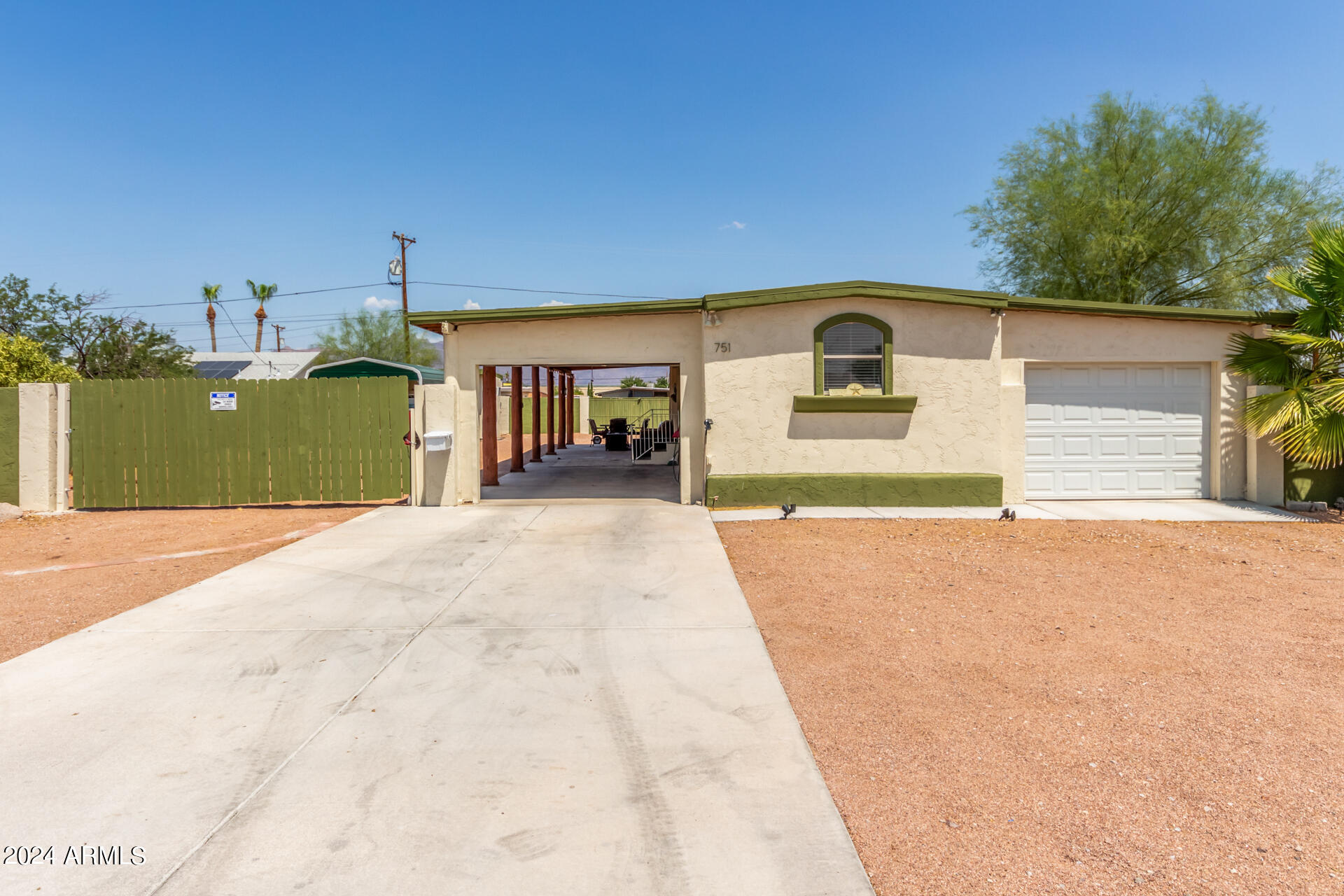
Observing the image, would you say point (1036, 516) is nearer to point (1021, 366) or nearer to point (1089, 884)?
point (1021, 366)

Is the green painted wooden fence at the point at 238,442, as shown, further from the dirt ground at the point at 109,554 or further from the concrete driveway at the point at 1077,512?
the concrete driveway at the point at 1077,512

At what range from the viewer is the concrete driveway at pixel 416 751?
2648mm

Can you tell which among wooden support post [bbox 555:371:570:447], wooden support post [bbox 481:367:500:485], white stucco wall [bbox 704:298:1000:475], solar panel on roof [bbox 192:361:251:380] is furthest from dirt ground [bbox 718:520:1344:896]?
solar panel on roof [bbox 192:361:251:380]

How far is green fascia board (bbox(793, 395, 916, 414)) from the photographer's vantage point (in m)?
10.9

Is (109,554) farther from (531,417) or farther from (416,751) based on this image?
(531,417)

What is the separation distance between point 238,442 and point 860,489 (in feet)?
32.0

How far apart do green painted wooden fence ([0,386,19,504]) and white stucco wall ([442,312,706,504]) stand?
6306 millimetres

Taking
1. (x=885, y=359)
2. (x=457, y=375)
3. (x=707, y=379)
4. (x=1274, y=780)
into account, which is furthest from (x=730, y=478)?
(x=1274, y=780)

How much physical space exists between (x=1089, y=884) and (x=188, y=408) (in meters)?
12.6

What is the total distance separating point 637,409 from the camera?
40406 mm

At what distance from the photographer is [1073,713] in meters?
3.90

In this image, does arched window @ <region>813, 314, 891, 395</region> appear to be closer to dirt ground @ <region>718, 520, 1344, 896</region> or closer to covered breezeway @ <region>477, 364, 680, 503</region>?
covered breezeway @ <region>477, 364, 680, 503</region>

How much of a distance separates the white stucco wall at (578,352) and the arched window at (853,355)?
193 centimetres

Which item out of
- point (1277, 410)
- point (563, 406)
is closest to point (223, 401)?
point (1277, 410)
